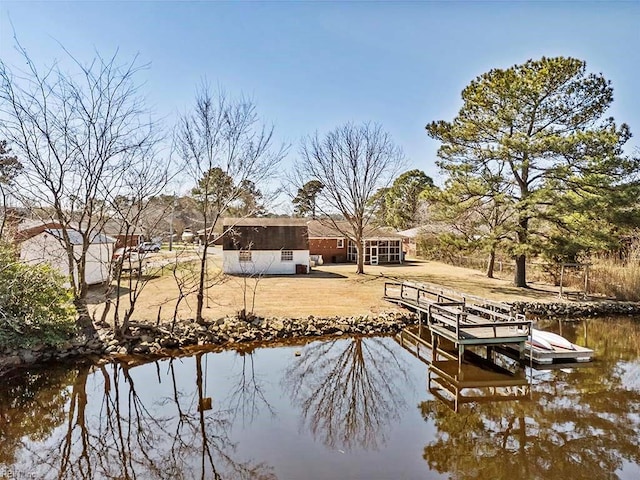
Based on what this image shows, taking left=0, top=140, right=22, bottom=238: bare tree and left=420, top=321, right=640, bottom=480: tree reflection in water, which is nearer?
left=420, top=321, right=640, bottom=480: tree reflection in water

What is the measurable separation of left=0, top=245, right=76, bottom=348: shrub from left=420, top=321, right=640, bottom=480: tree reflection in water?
9.43 metres

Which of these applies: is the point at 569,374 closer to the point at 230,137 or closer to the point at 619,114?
the point at 230,137

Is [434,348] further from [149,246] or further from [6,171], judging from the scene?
[6,171]

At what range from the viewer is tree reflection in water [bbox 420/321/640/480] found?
6449 mm

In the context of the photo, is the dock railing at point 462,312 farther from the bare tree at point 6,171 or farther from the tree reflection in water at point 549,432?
the bare tree at point 6,171

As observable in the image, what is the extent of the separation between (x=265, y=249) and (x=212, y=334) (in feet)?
41.4

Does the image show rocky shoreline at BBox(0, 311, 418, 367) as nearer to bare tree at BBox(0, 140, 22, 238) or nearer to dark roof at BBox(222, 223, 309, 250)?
bare tree at BBox(0, 140, 22, 238)

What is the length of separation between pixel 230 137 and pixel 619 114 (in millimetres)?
16840

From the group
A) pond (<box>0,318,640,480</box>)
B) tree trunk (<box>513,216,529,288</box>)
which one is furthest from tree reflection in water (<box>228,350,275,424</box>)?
tree trunk (<box>513,216,529,288</box>)

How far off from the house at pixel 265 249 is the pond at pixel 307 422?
1319 centimetres

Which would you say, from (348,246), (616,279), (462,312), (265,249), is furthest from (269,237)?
(616,279)

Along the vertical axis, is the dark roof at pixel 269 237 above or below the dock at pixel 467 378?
above

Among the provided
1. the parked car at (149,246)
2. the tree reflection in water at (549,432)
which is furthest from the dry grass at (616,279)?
the parked car at (149,246)

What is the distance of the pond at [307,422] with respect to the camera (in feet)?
21.2
